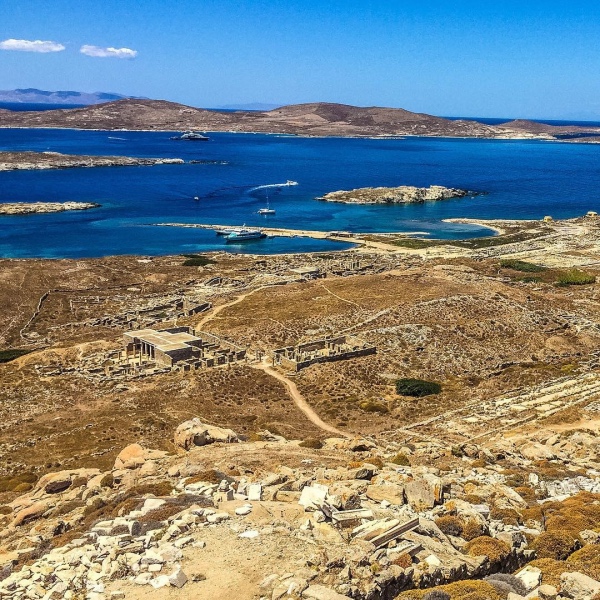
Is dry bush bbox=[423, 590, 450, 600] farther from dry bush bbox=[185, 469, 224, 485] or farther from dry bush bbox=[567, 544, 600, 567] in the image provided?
dry bush bbox=[185, 469, 224, 485]

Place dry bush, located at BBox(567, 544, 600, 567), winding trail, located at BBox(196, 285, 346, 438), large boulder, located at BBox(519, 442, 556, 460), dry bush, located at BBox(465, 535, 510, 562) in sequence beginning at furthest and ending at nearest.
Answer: winding trail, located at BBox(196, 285, 346, 438) < large boulder, located at BBox(519, 442, 556, 460) < dry bush, located at BBox(465, 535, 510, 562) < dry bush, located at BBox(567, 544, 600, 567)

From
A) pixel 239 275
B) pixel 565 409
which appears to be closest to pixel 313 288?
pixel 239 275

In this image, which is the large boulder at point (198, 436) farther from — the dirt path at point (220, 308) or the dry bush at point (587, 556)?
the dirt path at point (220, 308)

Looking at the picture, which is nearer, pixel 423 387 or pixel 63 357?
pixel 423 387

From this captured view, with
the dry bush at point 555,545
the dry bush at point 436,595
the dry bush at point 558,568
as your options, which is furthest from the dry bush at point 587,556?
the dry bush at point 436,595

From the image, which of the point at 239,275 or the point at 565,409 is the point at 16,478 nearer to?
the point at 565,409

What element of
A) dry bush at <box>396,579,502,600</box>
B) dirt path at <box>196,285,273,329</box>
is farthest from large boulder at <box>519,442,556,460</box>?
dirt path at <box>196,285,273,329</box>
